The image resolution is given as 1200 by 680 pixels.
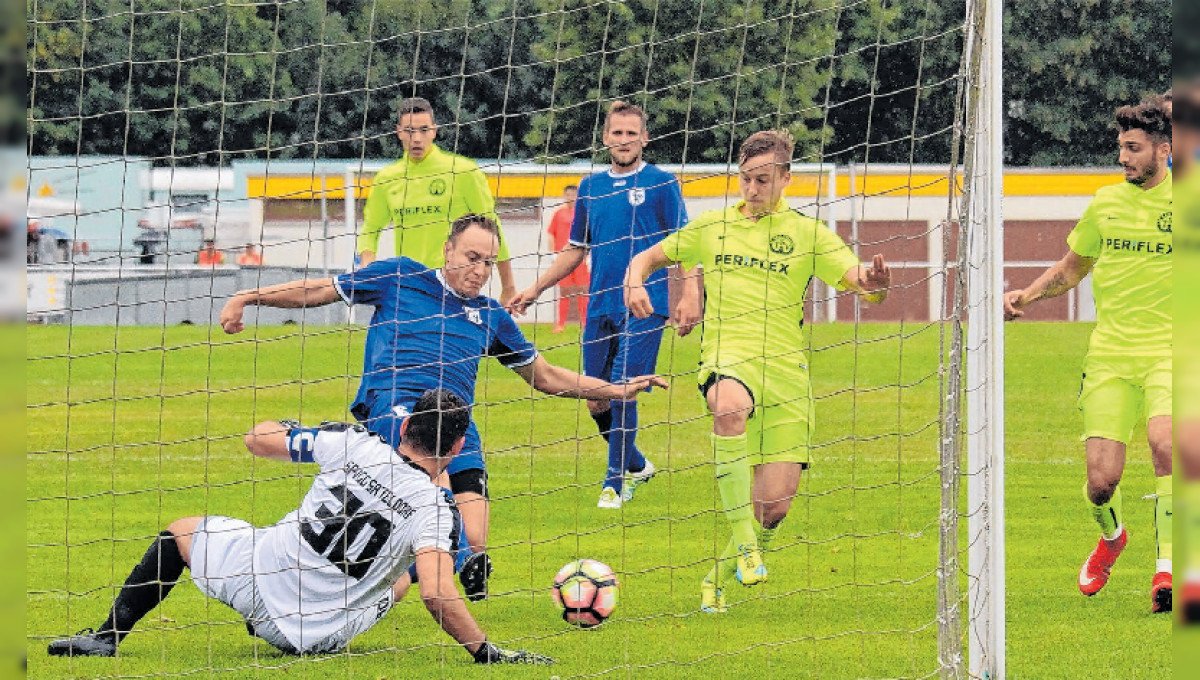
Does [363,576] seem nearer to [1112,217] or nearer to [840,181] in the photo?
[1112,217]

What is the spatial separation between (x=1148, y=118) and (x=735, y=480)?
2.20 meters

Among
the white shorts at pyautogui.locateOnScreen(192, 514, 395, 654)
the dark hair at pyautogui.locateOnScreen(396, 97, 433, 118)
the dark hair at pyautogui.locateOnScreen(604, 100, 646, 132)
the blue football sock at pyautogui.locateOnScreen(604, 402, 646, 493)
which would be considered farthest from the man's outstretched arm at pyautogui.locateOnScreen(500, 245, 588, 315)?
the white shorts at pyautogui.locateOnScreen(192, 514, 395, 654)

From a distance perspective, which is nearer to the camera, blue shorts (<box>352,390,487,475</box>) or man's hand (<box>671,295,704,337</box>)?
blue shorts (<box>352,390,487,475</box>)

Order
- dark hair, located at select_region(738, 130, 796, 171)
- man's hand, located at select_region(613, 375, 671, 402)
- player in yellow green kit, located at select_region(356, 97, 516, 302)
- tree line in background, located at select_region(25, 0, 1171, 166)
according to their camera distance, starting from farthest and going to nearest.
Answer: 1. player in yellow green kit, located at select_region(356, 97, 516, 302)
2. dark hair, located at select_region(738, 130, 796, 171)
3. tree line in background, located at select_region(25, 0, 1171, 166)
4. man's hand, located at select_region(613, 375, 671, 402)

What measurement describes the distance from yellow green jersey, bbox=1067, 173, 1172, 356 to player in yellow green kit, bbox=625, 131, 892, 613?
105cm

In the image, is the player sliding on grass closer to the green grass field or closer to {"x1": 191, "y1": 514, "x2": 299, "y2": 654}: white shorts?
{"x1": 191, "y1": 514, "x2": 299, "y2": 654}: white shorts

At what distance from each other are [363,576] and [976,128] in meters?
2.55

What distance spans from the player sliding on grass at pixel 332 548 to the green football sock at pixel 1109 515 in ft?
8.74

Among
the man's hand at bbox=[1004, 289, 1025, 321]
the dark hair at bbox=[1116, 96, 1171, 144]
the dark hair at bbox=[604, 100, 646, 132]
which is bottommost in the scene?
the man's hand at bbox=[1004, 289, 1025, 321]

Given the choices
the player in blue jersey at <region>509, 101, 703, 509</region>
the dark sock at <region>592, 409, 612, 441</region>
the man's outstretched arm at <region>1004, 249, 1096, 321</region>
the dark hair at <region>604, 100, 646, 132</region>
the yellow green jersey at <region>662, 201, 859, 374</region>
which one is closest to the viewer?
the yellow green jersey at <region>662, 201, 859, 374</region>

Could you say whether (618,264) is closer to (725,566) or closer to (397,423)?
(397,423)

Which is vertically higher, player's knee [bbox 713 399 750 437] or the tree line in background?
the tree line in background

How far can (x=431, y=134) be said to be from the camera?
8.50 metres

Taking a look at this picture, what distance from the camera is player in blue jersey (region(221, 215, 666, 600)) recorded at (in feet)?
21.3
